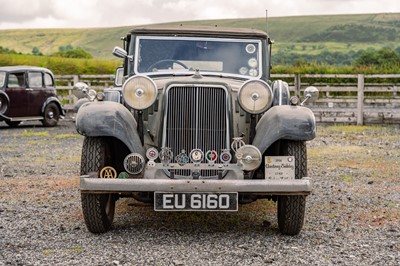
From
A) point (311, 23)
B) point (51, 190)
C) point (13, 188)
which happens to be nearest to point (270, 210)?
point (51, 190)

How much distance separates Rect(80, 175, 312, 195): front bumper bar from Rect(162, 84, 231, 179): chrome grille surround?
47 centimetres

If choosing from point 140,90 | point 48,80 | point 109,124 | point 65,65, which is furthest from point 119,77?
point 65,65

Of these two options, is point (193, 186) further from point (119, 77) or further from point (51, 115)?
point (51, 115)

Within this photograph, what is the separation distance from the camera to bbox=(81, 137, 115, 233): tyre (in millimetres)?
6086

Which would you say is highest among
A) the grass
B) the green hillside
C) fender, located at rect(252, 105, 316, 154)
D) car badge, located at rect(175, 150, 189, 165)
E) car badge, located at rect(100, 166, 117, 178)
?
the green hillside

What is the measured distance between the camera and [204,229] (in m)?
6.56

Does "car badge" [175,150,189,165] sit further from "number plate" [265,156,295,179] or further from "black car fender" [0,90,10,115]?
"black car fender" [0,90,10,115]

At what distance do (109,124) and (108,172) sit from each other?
43cm

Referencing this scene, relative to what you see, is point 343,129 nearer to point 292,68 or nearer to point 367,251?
point 367,251

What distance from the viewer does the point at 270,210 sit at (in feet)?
25.3

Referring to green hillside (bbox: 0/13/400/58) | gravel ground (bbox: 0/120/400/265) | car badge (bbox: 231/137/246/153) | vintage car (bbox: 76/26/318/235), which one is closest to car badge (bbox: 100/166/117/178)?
vintage car (bbox: 76/26/318/235)

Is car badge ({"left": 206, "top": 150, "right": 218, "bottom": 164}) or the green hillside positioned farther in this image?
the green hillside

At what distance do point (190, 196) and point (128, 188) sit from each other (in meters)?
0.53

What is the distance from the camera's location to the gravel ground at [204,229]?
5.41 meters
